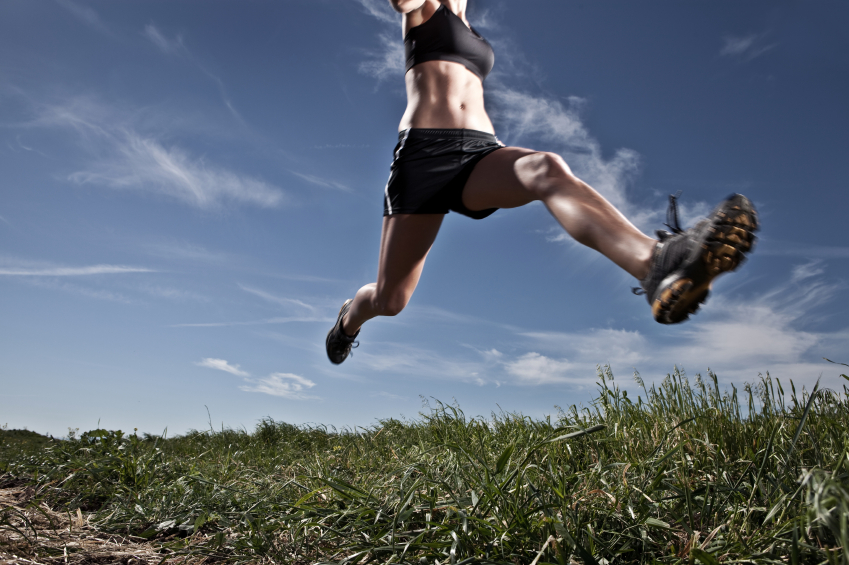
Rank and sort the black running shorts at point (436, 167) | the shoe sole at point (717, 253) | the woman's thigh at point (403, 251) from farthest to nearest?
1. the woman's thigh at point (403, 251)
2. the black running shorts at point (436, 167)
3. the shoe sole at point (717, 253)

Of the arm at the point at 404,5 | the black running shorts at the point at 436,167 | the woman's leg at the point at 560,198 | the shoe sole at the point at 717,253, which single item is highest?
the arm at the point at 404,5

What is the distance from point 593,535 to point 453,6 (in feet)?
11.4

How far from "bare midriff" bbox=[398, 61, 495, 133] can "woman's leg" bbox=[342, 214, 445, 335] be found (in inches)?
22.7

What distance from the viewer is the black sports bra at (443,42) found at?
10.9 feet

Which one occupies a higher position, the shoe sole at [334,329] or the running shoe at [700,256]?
the shoe sole at [334,329]

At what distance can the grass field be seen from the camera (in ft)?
4.83

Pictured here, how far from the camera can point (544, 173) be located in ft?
8.23

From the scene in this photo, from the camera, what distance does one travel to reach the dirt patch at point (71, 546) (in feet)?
6.34

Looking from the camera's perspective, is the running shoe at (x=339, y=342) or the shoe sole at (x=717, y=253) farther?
the running shoe at (x=339, y=342)

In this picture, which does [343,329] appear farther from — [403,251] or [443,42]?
[443,42]

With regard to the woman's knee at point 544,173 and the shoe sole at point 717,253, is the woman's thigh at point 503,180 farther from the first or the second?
the shoe sole at point 717,253

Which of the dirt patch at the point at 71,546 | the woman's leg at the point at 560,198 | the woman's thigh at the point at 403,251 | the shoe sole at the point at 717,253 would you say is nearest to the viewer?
the shoe sole at the point at 717,253

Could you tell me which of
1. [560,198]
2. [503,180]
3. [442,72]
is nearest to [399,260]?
[503,180]

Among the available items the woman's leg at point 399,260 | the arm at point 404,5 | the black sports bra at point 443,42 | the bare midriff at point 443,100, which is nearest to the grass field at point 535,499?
the woman's leg at point 399,260
